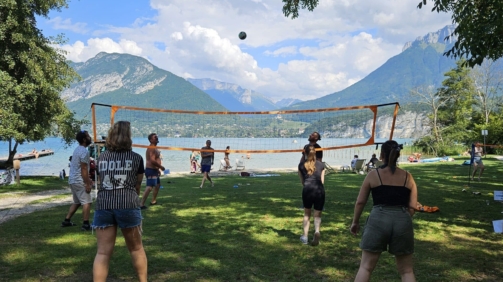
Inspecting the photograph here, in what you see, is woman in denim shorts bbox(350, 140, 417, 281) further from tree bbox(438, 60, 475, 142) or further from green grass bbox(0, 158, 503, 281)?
tree bbox(438, 60, 475, 142)

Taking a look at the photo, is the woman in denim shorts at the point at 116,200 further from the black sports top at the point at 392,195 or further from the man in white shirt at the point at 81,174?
the man in white shirt at the point at 81,174

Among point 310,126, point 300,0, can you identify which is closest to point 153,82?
point 310,126

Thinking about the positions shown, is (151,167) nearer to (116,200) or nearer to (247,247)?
(247,247)

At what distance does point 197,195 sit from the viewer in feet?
38.3

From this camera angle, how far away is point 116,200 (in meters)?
3.69

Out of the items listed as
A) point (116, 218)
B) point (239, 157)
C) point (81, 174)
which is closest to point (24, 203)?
point (81, 174)

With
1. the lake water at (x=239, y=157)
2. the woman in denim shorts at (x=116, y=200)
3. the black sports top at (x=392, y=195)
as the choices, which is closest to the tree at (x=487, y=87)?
the lake water at (x=239, y=157)

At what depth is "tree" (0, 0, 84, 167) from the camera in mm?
A: 14289

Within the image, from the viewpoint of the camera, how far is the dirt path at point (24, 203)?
9290 millimetres

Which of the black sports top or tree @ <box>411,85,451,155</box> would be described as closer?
the black sports top

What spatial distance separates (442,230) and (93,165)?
7040 millimetres

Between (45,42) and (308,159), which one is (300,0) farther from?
(45,42)

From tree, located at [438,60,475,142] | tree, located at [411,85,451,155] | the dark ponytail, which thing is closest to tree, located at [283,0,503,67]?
the dark ponytail

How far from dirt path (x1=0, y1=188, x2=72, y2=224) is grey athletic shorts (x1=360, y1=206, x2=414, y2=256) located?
305 inches
